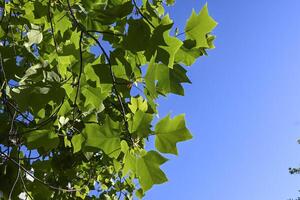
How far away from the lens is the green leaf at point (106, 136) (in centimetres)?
126

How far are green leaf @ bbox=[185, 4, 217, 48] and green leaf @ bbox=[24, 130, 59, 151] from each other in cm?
70

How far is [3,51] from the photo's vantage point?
1732 mm

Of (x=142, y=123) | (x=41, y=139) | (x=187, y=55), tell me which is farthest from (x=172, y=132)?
(x=41, y=139)

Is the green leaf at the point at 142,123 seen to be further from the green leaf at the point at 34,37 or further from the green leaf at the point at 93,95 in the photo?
the green leaf at the point at 34,37

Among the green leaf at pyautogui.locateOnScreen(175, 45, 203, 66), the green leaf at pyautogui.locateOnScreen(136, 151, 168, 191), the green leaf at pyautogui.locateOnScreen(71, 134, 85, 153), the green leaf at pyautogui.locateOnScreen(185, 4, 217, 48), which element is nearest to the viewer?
the green leaf at pyautogui.locateOnScreen(136, 151, 168, 191)

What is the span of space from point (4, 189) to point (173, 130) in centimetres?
96

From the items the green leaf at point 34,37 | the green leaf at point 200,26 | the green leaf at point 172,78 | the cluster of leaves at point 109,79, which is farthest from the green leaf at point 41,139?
the green leaf at point 200,26

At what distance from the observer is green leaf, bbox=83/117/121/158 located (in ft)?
4.12

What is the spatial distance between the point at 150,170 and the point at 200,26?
1.61 feet

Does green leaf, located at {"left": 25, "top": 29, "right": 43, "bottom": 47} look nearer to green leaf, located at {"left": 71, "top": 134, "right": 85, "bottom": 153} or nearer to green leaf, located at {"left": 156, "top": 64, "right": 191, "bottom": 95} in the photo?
green leaf, located at {"left": 71, "top": 134, "right": 85, "bottom": 153}

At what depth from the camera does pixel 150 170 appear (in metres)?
1.18

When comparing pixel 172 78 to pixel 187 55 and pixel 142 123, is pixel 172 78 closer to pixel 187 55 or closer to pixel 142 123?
pixel 187 55

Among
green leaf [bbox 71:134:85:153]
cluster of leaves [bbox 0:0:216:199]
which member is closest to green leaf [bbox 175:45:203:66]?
cluster of leaves [bbox 0:0:216:199]

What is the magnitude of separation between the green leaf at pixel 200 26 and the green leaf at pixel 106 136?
0.38 m
